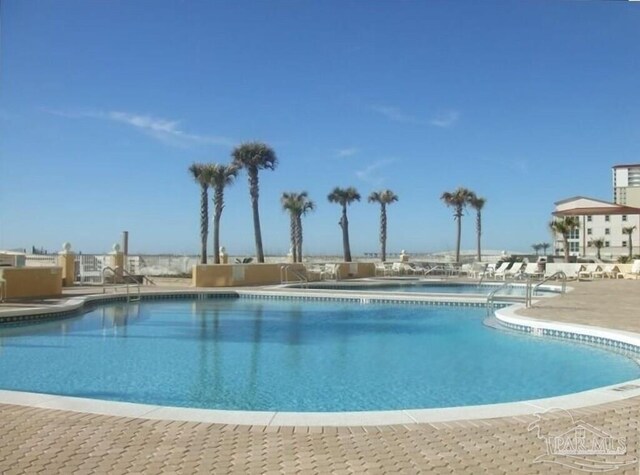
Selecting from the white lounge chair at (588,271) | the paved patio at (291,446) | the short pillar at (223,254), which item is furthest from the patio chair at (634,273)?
the paved patio at (291,446)

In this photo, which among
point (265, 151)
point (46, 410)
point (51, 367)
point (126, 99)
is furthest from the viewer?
point (265, 151)

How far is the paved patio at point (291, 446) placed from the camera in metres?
3.56

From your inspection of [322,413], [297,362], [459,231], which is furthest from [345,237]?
[322,413]

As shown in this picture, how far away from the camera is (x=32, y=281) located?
15961mm

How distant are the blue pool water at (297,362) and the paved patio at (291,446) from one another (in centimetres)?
188

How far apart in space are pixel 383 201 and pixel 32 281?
28.6m

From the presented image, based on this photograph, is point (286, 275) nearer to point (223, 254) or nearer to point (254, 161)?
point (223, 254)

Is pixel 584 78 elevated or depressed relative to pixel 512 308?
elevated

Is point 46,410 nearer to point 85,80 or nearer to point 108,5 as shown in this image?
point 108,5

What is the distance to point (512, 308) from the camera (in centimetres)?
1282

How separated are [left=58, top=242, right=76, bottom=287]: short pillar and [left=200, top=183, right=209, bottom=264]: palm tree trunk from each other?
8.26 m

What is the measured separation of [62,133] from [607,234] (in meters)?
60.6

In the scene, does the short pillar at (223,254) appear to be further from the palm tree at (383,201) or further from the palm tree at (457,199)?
the palm tree at (457,199)

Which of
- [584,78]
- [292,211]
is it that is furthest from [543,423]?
[292,211]
